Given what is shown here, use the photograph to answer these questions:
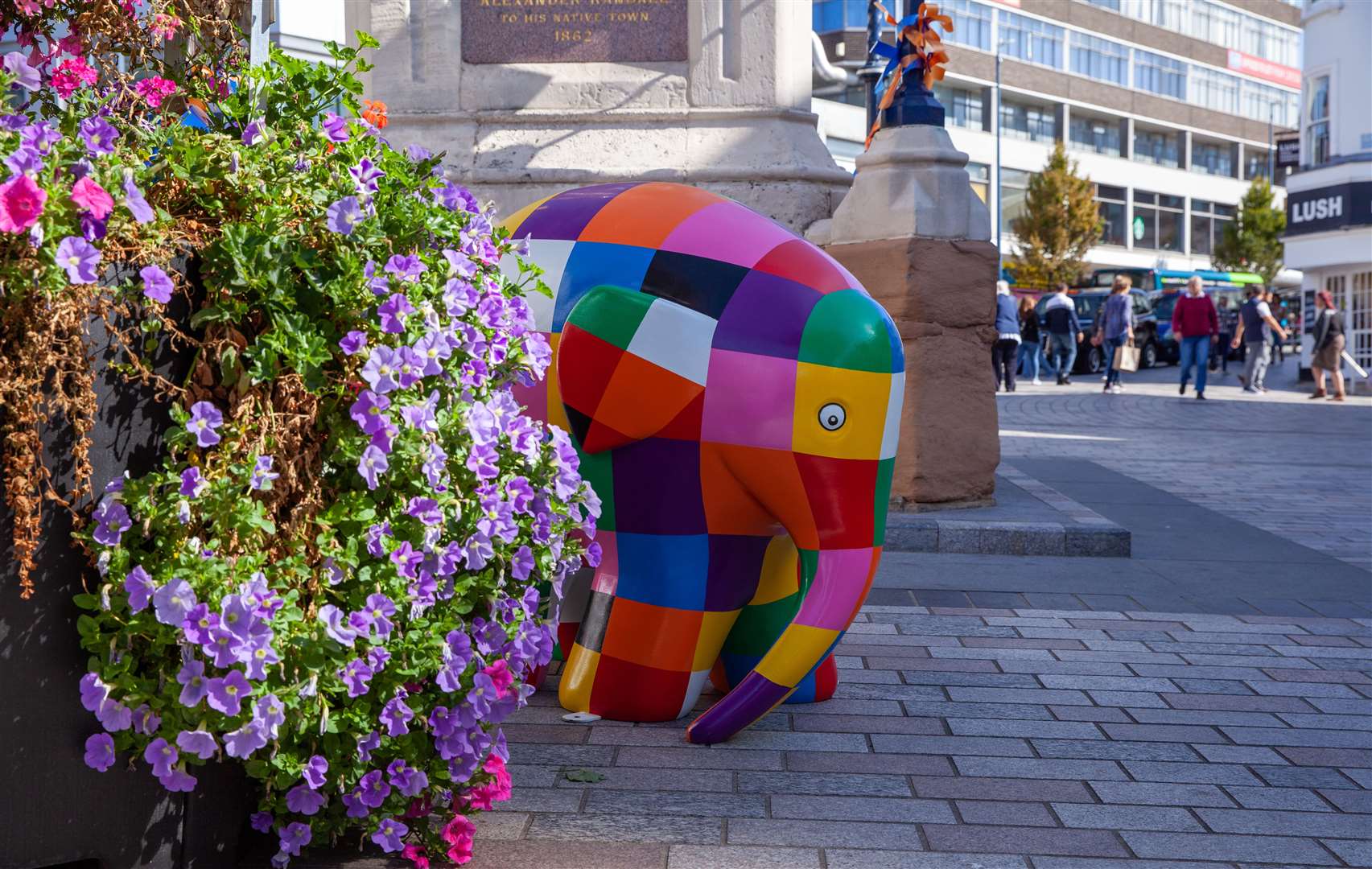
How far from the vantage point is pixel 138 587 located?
87.5 inches

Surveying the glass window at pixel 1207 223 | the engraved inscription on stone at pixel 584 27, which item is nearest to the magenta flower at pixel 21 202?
the engraved inscription on stone at pixel 584 27

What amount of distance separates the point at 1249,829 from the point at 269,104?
101 inches

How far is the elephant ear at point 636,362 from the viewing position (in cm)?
339

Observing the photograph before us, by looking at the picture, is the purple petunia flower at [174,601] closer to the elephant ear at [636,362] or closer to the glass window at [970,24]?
the elephant ear at [636,362]

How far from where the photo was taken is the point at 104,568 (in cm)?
224

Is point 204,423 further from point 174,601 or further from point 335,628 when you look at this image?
point 335,628

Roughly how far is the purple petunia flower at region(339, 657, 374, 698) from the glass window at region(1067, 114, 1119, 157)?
177ft

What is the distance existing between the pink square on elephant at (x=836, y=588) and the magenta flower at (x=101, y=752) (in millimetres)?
1593

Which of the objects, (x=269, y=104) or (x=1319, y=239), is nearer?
(x=269, y=104)

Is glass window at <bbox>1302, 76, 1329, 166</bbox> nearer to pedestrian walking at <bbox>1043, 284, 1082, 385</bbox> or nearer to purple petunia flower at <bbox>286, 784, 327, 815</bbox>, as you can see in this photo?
pedestrian walking at <bbox>1043, 284, 1082, 385</bbox>

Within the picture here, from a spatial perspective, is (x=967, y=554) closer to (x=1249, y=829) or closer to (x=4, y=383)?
(x=1249, y=829)

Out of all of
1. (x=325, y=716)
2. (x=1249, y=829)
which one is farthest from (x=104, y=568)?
(x=1249, y=829)

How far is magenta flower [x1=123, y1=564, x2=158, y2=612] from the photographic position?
2.21 meters

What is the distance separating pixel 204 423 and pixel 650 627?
5.19 ft
